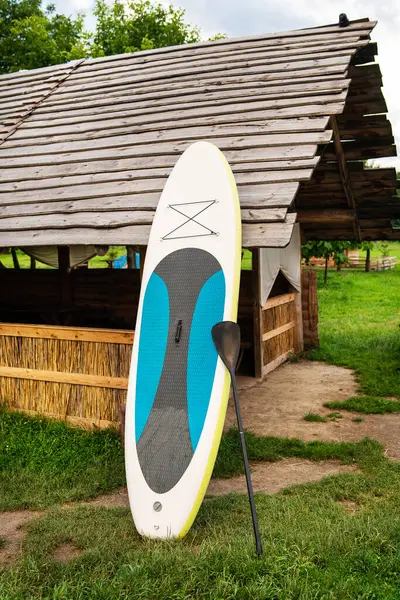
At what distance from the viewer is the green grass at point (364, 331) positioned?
390 inches

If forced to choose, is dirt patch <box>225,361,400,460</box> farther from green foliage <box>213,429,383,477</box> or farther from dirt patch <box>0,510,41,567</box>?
dirt patch <box>0,510,41,567</box>

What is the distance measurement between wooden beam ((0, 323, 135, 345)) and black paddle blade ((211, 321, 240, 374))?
1.73m

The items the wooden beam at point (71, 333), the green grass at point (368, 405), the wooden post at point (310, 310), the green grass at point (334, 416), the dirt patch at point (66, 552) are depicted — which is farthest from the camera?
the wooden post at point (310, 310)

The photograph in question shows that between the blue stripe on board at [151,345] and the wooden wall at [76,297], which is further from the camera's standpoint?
the wooden wall at [76,297]

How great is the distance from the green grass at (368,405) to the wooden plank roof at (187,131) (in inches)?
117

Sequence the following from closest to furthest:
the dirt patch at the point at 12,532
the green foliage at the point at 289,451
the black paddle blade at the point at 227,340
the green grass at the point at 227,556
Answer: the green grass at the point at 227,556
the dirt patch at the point at 12,532
the black paddle blade at the point at 227,340
the green foliage at the point at 289,451

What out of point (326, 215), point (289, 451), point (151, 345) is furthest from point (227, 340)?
point (326, 215)

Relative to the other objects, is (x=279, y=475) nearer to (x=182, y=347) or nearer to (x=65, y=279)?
(x=182, y=347)

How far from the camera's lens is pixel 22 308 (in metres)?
12.3

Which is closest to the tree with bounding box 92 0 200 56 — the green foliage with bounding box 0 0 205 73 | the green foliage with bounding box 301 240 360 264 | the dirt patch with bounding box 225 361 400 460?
the green foliage with bounding box 0 0 205 73

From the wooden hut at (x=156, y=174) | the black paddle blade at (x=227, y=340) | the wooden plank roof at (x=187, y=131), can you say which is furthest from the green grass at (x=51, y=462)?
the wooden plank roof at (x=187, y=131)

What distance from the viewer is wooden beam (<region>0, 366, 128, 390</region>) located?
6730mm

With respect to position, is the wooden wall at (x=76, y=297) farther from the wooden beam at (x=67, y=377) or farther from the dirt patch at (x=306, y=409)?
the wooden beam at (x=67, y=377)

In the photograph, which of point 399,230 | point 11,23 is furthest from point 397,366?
point 11,23
